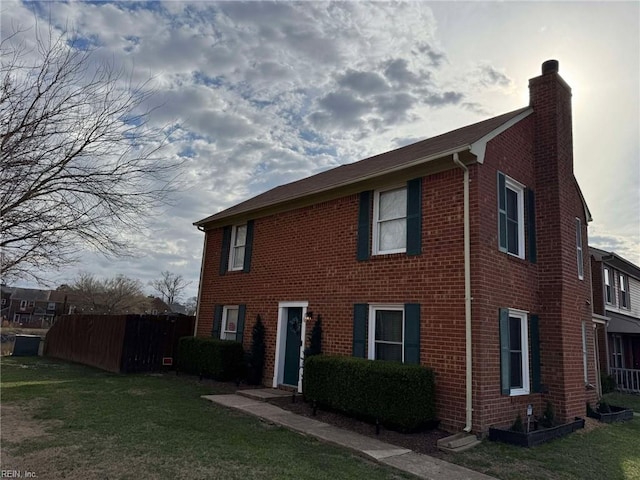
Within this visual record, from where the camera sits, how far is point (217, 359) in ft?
40.2

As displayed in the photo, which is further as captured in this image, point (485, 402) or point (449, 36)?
point (449, 36)

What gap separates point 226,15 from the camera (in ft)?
27.6

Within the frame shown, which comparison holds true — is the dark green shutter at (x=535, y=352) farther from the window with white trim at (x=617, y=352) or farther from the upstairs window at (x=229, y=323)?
the window with white trim at (x=617, y=352)

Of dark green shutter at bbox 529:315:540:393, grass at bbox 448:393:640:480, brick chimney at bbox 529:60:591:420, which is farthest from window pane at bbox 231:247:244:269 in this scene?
grass at bbox 448:393:640:480

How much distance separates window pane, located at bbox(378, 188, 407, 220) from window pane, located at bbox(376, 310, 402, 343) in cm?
211

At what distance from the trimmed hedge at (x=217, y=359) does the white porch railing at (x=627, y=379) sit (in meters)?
15.4

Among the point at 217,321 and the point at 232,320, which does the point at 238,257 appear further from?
the point at 217,321

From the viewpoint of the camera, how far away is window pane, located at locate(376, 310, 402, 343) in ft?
29.6

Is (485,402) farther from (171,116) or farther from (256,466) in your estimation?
(171,116)

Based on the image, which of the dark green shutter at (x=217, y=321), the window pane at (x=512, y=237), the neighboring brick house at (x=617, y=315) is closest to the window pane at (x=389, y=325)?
the window pane at (x=512, y=237)

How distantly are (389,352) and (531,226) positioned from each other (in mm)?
4326

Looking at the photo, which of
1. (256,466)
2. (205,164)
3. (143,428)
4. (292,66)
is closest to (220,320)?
(205,164)

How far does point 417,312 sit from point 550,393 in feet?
11.3

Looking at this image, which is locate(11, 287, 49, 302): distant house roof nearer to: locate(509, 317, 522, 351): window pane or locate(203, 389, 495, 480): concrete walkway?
locate(203, 389, 495, 480): concrete walkway
